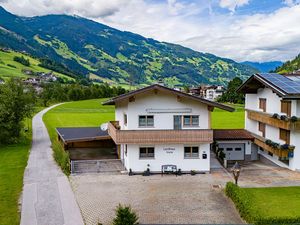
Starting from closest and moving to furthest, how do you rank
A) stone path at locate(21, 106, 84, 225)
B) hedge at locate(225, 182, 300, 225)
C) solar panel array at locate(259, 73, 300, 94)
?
hedge at locate(225, 182, 300, 225) < stone path at locate(21, 106, 84, 225) < solar panel array at locate(259, 73, 300, 94)

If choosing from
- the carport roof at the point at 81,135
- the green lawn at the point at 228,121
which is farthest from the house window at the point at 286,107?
the green lawn at the point at 228,121

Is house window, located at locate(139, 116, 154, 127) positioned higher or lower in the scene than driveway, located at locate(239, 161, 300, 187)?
higher

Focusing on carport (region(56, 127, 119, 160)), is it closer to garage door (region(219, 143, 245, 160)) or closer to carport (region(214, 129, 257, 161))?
carport (region(214, 129, 257, 161))

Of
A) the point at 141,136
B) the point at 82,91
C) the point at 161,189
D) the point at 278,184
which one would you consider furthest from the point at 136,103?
the point at 82,91

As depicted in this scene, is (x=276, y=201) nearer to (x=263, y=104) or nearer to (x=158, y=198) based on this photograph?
(x=158, y=198)

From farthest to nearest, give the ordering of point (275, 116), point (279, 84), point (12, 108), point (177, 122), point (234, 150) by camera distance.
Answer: point (12, 108)
point (234, 150)
point (275, 116)
point (279, 84)
point (177, 122)

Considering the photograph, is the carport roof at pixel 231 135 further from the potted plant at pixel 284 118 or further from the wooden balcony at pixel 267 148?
the potted plant at pixel 284 118

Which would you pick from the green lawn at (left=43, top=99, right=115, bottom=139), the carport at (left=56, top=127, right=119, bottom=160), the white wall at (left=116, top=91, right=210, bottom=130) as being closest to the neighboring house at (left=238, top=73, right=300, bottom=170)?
the white wall at (left=116, top=91, right=210, bottom=130)

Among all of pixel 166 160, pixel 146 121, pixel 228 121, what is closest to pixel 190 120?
pixel 146 121
